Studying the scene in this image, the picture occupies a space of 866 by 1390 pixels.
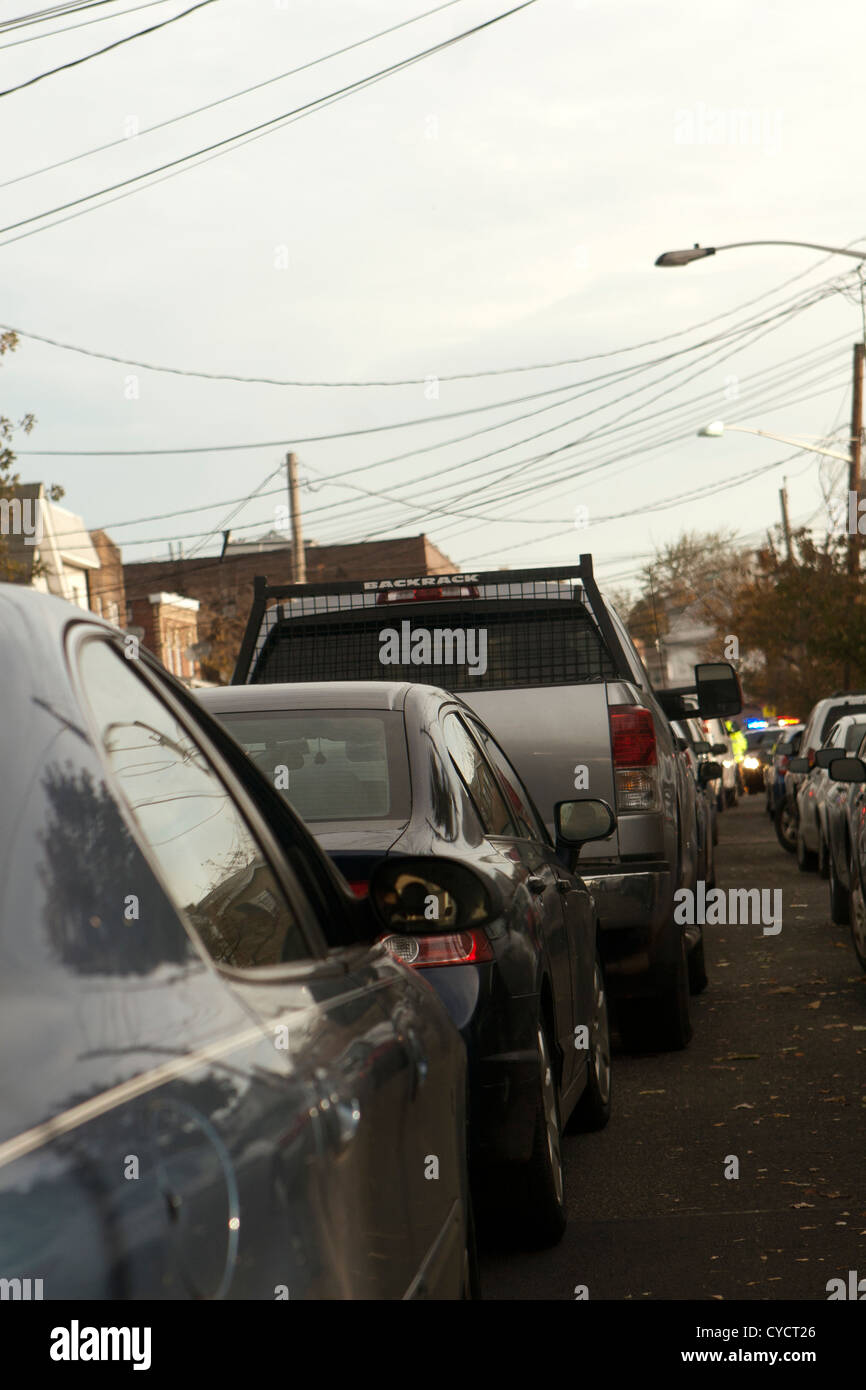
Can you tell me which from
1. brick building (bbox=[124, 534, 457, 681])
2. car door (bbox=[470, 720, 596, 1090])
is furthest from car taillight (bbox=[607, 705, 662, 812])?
brick building (bbox=[124, 534, 457, 681])

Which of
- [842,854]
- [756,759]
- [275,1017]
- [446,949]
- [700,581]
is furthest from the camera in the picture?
[700,581]

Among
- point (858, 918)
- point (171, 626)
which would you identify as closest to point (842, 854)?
point (858, 918)

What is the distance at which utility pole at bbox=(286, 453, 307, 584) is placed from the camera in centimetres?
3867

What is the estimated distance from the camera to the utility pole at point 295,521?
38672 millimetres

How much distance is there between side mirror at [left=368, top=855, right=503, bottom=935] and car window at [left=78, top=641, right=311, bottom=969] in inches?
16.1

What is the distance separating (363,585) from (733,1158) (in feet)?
13.7

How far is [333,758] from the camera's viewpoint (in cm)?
565

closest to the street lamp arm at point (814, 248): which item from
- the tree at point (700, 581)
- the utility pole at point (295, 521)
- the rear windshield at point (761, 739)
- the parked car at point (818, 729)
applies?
the parked car at point (818, 729)

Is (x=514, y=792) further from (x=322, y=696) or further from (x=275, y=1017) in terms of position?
(x=275, y=1017)

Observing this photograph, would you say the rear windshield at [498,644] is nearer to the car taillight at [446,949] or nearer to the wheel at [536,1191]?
the wheel at [536,1191]

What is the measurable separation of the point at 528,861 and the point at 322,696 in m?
0.91

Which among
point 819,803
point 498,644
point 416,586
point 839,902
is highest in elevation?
point 416,586

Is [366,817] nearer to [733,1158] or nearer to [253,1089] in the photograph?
[733,1158]
